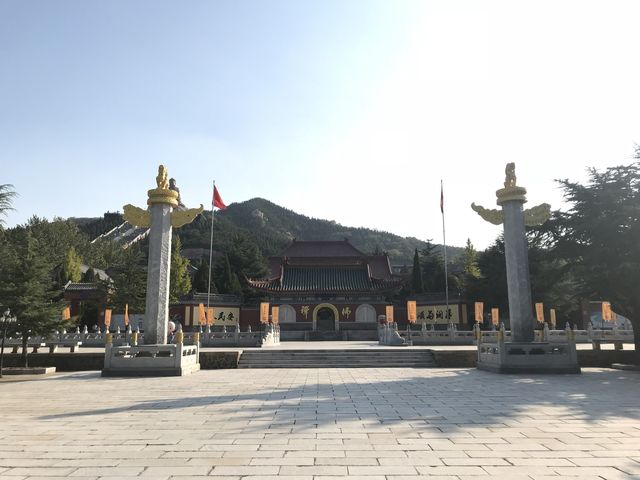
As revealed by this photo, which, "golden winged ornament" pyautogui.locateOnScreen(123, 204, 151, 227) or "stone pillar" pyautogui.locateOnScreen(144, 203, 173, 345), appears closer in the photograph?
"stone pillar" pyautogui.locateOnScreen(144, 203, 173, 345)

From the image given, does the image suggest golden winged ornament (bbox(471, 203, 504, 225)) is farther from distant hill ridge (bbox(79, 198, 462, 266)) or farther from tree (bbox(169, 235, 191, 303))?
distant hill ridge (bbox(79, 198, 462, 266))

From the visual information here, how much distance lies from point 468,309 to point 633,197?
2406 cm

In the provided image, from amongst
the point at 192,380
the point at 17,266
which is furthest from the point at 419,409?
the point at 17,266

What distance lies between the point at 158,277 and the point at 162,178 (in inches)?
141

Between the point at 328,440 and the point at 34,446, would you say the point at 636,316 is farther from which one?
the point at 34,446

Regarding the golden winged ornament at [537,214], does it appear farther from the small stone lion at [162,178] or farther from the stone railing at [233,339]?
the stone railing at [233,339]

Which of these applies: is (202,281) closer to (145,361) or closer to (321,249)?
(321,249)

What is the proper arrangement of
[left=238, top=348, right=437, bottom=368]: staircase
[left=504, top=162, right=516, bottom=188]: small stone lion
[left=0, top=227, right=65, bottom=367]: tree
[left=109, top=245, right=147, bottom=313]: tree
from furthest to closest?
[left=109, top=245, right=147, bottom=313]: tree
[left=238, top=348, right=437, bottom=368]: staircase
[left=504, top=162, right=516, bottom=188]: small stone lion
[left=0, top=227, right=65, bottom=367]: tree

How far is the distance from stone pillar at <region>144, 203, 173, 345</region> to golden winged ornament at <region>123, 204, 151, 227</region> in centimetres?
30

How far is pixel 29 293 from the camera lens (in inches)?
582

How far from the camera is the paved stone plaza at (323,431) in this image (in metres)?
4.50

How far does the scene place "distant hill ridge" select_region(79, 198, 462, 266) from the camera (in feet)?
364

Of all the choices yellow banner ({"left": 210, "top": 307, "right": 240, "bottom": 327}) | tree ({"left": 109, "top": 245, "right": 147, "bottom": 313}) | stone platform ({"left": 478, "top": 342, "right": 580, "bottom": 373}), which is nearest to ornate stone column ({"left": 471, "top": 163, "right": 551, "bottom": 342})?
stone platform ({"left": 478, "top": 342, "right": 580, "bottom": 373})

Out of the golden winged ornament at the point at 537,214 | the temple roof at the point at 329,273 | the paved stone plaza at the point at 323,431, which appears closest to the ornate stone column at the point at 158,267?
the paved stone plaza at the point at 323,431
